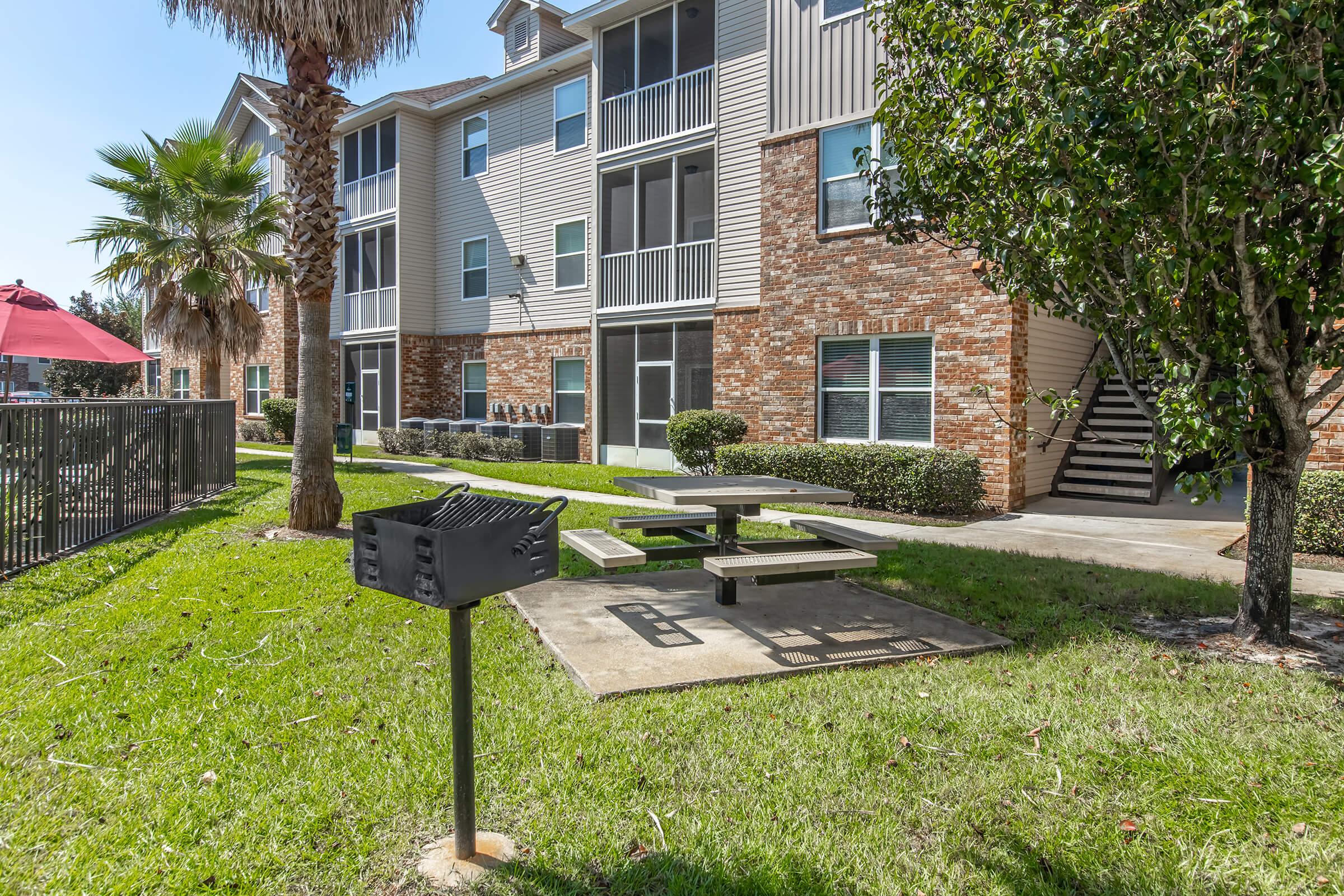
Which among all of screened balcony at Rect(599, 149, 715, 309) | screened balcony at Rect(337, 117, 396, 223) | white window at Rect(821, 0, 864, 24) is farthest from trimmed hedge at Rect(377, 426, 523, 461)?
white window at Rect(821, 0, 864, 24)

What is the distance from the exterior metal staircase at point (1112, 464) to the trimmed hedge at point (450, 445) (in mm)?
10759

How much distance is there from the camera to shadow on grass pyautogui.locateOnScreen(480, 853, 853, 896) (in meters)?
2.63

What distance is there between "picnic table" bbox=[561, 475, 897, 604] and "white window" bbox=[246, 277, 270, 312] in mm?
23931

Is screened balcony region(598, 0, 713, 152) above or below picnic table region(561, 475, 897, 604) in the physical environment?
above

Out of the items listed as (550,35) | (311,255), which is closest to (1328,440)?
(311,255)

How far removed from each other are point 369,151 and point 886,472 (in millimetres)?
18079

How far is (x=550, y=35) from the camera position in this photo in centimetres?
2038

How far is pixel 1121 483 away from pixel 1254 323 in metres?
9.22

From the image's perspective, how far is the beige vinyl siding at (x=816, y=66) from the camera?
1245 centimetres

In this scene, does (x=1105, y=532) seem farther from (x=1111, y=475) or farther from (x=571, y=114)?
(x=571, y=114)

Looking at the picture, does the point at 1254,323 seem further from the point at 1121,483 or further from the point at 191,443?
the point at 191,443

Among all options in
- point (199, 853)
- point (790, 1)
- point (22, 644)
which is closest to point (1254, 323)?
point (199, 853)

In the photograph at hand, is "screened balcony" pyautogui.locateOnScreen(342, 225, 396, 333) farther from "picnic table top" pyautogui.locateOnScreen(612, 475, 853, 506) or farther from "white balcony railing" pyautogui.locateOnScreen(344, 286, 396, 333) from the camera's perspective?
"picnic table top" pyautogui.locateOnScreen(612, 475, 853, 506)

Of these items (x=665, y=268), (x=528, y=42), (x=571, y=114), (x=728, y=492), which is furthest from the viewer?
(x=528, y=42)
